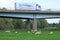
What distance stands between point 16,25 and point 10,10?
164 ft

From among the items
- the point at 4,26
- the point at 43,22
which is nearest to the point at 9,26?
the point at 4,26

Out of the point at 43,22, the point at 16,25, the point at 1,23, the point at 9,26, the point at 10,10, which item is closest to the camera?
the point at 10,10

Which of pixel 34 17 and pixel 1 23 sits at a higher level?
pixel 34 17

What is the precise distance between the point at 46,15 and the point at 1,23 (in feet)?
94.8

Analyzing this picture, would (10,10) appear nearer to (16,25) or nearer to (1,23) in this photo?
(1,23)

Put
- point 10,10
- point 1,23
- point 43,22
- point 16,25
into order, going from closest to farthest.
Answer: point 10,10 → point 1,23 → point 16,25 → point 43,22

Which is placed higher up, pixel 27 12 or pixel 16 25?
pixel 27 12

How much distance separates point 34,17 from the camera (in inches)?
2813

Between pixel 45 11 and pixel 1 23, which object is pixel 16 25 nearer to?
pixel 1 23

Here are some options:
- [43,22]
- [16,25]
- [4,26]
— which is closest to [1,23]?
[4,26]

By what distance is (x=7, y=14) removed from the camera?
228 feet

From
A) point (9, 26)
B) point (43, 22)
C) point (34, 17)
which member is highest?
point (34, 17)

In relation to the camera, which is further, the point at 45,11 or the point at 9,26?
the point at 9,26

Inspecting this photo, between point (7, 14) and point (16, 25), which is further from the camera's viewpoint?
point (16, 25)
